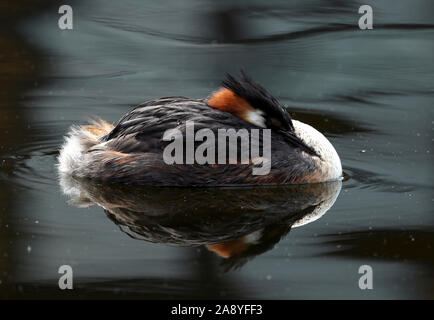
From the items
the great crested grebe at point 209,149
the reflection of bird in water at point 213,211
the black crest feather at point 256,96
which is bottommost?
the reflection of bird in water at point 213,211

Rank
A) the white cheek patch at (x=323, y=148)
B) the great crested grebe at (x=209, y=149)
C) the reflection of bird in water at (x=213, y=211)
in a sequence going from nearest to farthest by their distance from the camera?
the reflection of bird in water at (x=213, y=211), the great crested grebe at (x=209, y=149), the white cheek patch at (x=323, y=148)

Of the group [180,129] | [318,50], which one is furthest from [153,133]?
[318,50]

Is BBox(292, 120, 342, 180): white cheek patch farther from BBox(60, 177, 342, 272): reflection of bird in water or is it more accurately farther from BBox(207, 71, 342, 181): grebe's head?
BBox(60, 177, 342, 272): reflection of bird in water

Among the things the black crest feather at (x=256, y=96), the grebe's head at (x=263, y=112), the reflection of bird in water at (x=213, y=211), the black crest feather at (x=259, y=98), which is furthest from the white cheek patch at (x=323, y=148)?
the black crest feather at (x=256, y=96)

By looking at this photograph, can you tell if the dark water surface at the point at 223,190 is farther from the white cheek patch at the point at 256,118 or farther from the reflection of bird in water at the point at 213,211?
the white cheek patch at the point at 256,118

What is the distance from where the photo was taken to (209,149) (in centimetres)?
834

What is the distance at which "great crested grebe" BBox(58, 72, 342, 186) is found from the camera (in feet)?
27.6

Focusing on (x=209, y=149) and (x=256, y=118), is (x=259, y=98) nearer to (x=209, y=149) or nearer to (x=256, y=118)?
(x=256, y=118)

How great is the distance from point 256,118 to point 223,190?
0.68 metres

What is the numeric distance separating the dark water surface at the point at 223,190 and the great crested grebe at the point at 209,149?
161 millimetres

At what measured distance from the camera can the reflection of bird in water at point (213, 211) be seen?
7.30 metres

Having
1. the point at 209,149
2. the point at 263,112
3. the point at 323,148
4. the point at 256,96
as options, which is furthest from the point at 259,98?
the point at 323,148
